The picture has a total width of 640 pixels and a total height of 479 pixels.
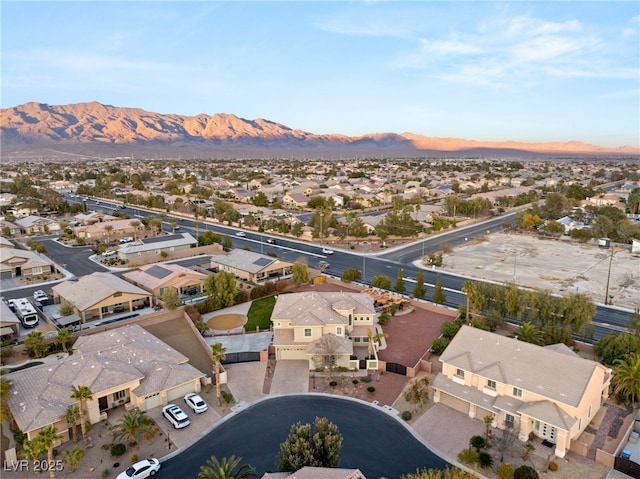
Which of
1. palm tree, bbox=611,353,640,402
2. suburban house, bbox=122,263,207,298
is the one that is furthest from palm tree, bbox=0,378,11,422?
palm tree, bbox=611,353,640,402

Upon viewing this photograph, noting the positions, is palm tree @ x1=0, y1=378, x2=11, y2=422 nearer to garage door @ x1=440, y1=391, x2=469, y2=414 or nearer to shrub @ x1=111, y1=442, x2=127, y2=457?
shrub @ x1=111, y1=442, x2=127, y2=457


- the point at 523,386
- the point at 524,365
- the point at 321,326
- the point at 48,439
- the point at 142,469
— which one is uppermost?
the point at 524,365

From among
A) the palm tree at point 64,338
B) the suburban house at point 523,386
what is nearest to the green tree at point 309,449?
the suburban house at point 523,386

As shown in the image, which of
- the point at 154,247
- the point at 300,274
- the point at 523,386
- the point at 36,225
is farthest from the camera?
the point at 36,225

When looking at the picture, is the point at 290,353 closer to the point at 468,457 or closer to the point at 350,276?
the point at 468,457

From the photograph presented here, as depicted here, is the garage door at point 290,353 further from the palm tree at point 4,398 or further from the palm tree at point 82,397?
the palm tree at point 4,398

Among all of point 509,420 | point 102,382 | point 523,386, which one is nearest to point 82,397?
point 102,382
